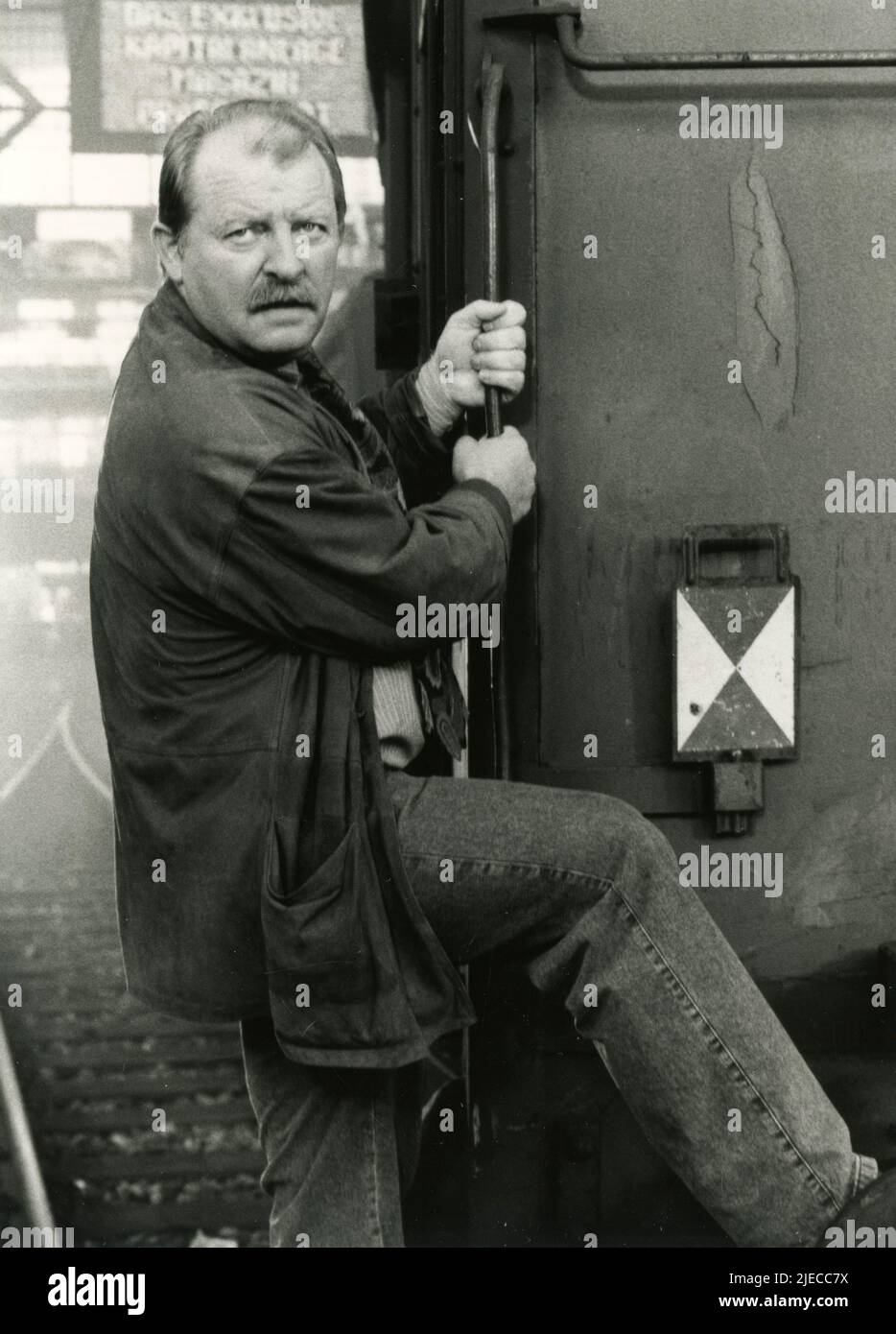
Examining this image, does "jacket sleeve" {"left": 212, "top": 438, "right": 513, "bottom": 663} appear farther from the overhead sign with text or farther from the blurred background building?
the overhead sign with text

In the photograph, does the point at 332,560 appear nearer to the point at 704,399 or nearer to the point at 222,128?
the point at 222,128

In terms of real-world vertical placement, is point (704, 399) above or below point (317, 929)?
above

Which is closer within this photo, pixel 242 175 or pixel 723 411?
pixel 242 175

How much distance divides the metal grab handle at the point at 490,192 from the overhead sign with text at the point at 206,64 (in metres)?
2.15

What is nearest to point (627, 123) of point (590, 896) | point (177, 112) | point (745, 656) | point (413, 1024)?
point (745, 656)

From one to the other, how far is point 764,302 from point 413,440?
2.10ft

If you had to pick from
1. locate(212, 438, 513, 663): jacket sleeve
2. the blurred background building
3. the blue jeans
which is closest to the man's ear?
locate(212, 438, 513, 663): jacket sleeve

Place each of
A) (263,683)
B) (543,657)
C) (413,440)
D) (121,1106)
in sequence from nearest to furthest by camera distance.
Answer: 1. (263,683)
2. (543,657)
3. (413,440)
4. (121,1106)

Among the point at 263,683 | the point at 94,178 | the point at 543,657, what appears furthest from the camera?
the point at 94,178

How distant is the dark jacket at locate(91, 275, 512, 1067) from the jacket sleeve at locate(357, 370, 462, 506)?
39 cm

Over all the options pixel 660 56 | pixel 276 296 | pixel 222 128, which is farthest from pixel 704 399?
pixel 222 128

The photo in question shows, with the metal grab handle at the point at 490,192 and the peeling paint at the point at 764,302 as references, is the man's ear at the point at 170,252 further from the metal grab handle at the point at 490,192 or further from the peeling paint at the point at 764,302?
the peeling paint at the point at 764,302

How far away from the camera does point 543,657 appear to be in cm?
247

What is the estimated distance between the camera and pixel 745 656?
2.44 metres
